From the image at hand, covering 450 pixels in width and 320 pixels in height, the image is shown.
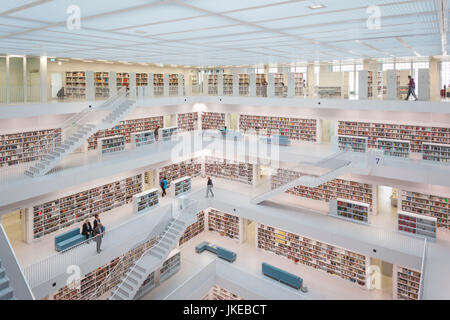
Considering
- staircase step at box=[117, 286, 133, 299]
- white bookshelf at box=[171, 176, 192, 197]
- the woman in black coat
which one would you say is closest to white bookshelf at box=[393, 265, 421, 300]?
staircase step at box=[117, 286, 133, 299]

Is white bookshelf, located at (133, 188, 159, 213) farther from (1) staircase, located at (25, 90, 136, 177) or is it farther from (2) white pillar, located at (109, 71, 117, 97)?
(2) white pillar, located at (109, 71, 117, 97)

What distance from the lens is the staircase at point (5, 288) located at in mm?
4777

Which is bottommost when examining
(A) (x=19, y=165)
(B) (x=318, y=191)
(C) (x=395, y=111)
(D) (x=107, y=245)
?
(D) (x=107, y=245)

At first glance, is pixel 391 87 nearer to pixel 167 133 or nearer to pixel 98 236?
pixel 167 133

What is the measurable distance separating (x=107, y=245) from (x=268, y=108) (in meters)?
10.8

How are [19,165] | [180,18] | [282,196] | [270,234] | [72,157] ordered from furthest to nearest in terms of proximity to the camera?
1. [282,196]
2. [270,234]
3. [72,157]
4. [19,165]
5. [180,18]


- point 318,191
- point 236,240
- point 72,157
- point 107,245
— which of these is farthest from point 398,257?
point 72,157

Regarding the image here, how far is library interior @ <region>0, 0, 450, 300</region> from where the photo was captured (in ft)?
27.7

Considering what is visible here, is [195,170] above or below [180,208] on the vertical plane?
above

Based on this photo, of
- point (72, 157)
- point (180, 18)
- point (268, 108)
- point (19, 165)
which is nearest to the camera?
point (180, 18)

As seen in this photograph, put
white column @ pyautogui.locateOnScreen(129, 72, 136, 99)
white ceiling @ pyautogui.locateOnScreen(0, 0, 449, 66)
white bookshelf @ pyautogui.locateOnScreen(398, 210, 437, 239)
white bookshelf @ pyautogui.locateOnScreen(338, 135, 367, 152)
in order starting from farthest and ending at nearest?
white column @ pyautogui.locateOnScreen(129, 72, 136, 99) < white bookshelf @ pyautogui.locateOnScreen(338, 135, 367, 152) < white bookshelf @ pyautogui.locateOnScreen(398, 210, 437, 239) < white ceiling @ pyautogui.locateOnScreen(0, 0, 449, 66)

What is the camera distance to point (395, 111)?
530 inches

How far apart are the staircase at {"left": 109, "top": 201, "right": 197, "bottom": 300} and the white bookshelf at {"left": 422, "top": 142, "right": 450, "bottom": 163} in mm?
9212

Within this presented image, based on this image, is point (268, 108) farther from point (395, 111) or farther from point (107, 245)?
point (107, 245)
